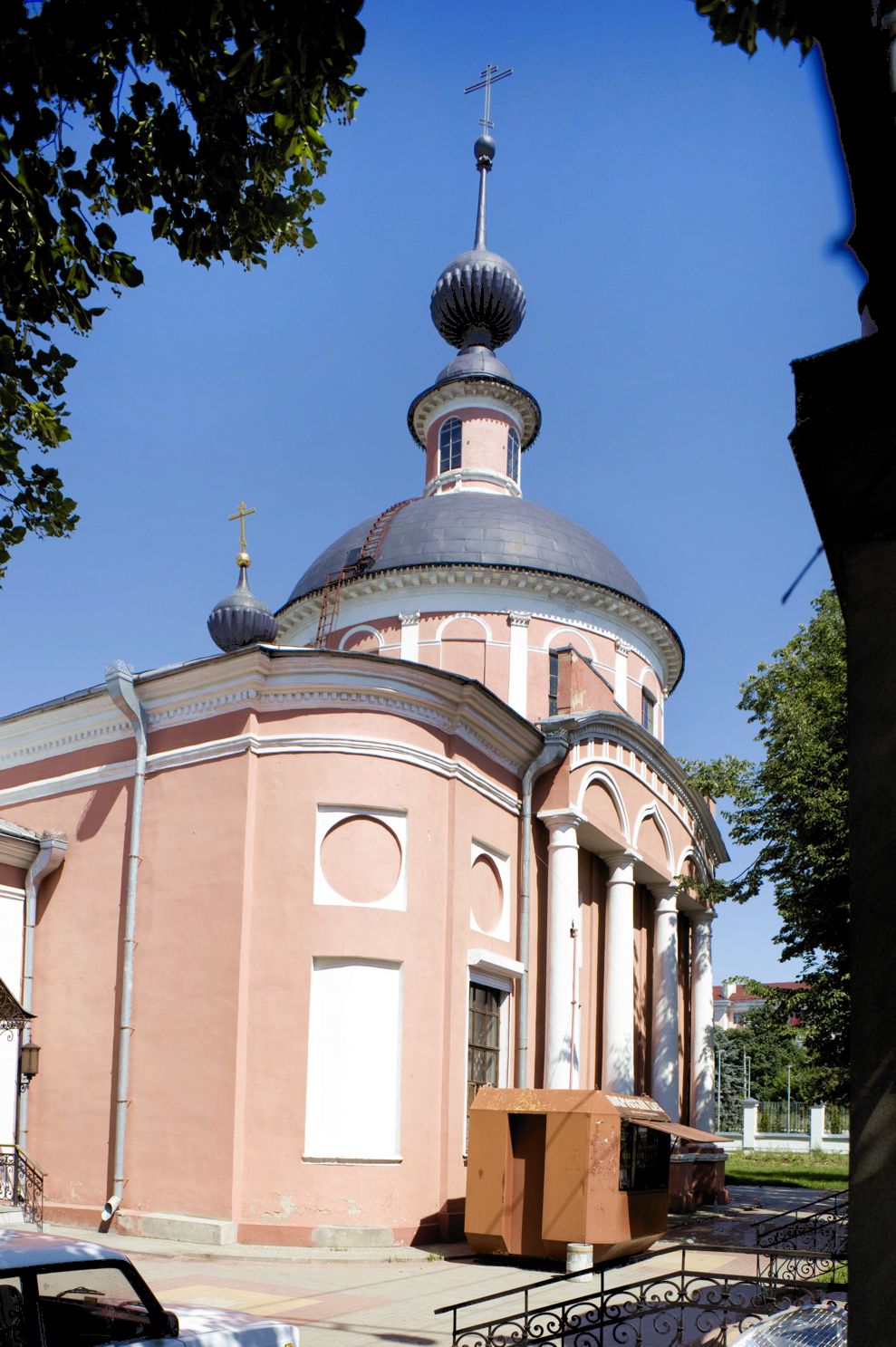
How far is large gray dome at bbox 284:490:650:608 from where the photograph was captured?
23.5 meters

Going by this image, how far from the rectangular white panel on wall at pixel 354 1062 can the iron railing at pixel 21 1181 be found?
381cm

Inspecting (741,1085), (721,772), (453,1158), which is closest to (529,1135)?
(453,1158)

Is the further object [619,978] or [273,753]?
[619,978]

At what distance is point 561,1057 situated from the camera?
17.3 m

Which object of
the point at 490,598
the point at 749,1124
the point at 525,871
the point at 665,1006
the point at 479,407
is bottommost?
the point at 749,1124

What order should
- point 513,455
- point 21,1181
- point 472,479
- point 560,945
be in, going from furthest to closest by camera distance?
point 513,455 → point 472,479 → point 560,945 → point 21,1181

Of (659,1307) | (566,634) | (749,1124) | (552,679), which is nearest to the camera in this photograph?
(659,1307)

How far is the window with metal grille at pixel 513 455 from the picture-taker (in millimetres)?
27375

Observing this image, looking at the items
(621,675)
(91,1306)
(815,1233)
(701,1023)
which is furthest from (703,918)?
(91,1306)

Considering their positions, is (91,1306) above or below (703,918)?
below

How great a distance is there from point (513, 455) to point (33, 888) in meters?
14.9

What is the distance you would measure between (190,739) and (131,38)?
10.9 m

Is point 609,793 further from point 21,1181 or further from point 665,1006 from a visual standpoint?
point 21,1181

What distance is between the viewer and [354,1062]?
1446cm
